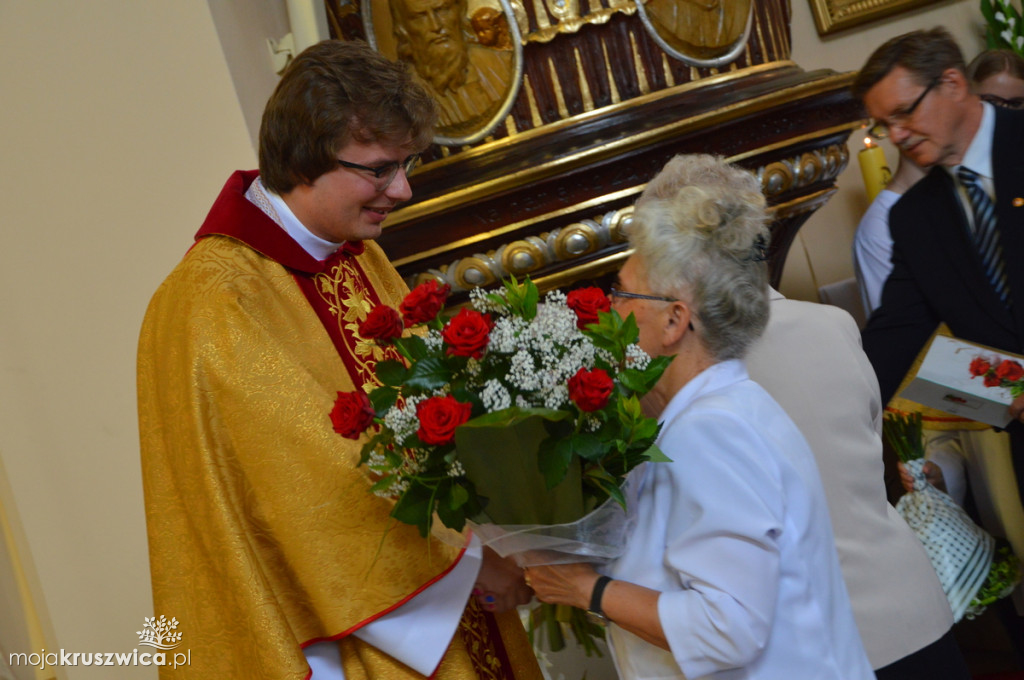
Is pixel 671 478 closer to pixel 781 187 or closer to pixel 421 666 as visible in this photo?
pixel 421 666

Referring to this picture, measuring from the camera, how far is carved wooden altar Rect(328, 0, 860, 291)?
2.29m

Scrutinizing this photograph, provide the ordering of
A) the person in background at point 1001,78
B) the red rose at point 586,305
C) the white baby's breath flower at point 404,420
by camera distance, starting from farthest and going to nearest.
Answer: the person in background at point 1001,78 → the red rose at point 586,305 → the white baby's breath flower at point 404,420

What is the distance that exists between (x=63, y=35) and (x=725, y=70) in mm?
1919

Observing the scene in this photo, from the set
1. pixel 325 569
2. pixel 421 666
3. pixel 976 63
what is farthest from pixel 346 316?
pixel 976 63

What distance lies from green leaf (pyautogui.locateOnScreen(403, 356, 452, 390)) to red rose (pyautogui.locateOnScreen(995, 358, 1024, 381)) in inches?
72.3

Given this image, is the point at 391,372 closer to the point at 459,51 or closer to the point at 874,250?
the point at 459,51

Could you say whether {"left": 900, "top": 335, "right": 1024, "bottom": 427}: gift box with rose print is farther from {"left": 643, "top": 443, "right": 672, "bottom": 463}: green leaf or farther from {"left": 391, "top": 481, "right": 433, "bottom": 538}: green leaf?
{"left": 391, "top": 481, "right": 433, "bottom": 538}: green leaf

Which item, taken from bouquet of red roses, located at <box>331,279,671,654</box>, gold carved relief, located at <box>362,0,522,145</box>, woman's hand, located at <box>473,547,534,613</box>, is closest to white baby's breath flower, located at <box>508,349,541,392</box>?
bouquet of red roses, located at <box>331,279,671,654</box>

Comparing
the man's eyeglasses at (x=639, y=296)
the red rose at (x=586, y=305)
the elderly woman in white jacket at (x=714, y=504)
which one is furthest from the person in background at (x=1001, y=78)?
the red rose at (x=586, y=305)

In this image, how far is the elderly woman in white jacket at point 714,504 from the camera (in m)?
1.44

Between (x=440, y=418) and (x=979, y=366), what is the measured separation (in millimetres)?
1895

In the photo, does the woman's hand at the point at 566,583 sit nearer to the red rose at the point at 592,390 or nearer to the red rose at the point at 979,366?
the red rose at the point at 592,390

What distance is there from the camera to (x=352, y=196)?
6.44 ft

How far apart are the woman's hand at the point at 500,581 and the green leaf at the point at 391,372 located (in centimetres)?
52
